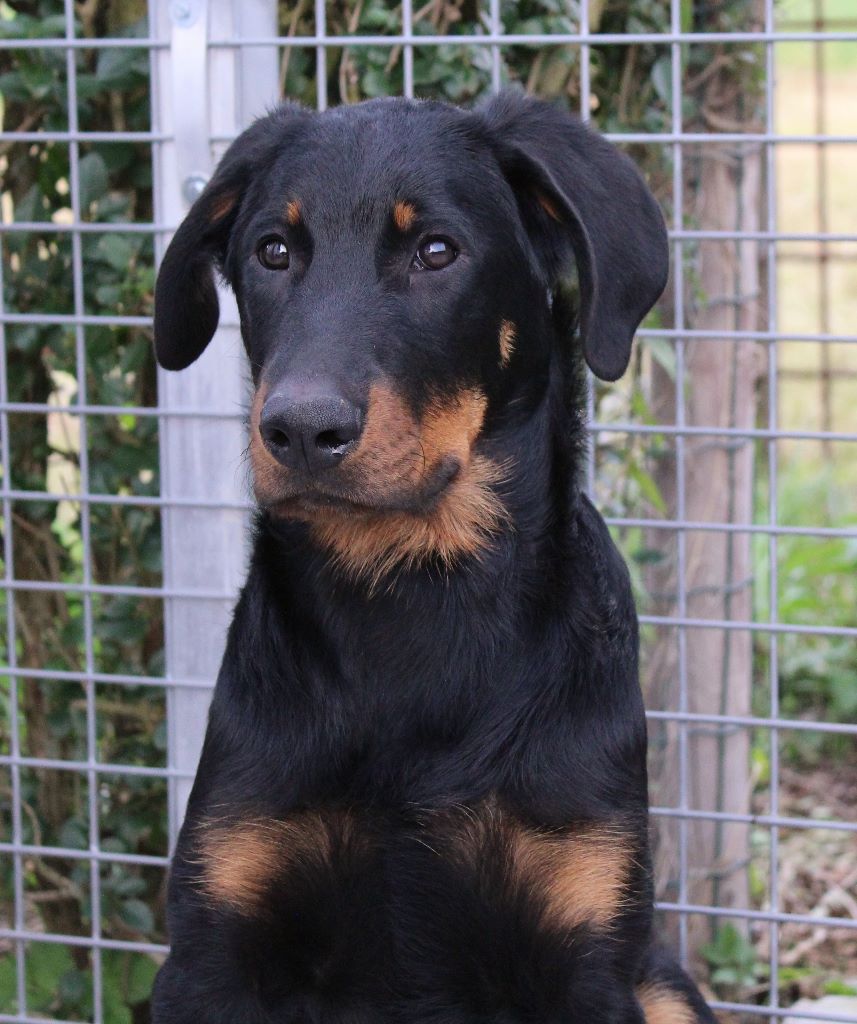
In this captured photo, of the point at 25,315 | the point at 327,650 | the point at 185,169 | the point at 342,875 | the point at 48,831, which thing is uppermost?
the point at 185,169

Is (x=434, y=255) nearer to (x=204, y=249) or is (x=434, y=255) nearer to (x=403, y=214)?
(x=403, y=214)

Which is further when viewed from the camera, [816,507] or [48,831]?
[816,507]

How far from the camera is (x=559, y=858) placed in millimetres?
2279

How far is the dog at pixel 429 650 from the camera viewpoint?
7.49ft

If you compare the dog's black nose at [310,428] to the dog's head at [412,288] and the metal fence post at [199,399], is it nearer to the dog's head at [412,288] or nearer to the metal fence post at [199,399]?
the dog's head at [412,288]

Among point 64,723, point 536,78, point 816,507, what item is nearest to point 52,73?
point 536,78

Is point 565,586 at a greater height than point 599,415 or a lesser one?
lesser

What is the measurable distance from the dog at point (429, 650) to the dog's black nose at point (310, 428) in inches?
1.7

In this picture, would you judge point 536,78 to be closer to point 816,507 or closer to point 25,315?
point 25,315

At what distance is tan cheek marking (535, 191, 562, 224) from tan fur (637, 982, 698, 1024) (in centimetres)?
132

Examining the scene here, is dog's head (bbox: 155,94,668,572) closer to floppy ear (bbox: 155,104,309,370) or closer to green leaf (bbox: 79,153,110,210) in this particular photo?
floppy ear (bbox: 155,104,309,370)

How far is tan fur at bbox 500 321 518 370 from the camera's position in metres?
2.38

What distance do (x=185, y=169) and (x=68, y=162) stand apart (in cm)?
52

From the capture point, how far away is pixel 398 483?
2189 mm
